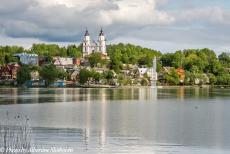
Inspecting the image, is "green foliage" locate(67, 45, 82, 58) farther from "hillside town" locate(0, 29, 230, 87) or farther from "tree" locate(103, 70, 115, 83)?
"tree" locate(103, 70, 115, 83)

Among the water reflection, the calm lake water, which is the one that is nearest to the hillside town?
the water reflection

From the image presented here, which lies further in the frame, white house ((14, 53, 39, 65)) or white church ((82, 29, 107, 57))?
white church ((82, 29, 107, 57))

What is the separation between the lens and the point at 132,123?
3341 cm

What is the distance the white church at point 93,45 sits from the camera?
16898 cm

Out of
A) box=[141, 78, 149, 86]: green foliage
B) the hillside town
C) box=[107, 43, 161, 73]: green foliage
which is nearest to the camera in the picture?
the hillside town

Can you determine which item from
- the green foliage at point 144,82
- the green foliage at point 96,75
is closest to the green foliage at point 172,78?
the green foliage at point 144,82

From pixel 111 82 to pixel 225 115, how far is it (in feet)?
278

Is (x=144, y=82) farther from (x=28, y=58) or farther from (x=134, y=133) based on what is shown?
(x=134, y=133)

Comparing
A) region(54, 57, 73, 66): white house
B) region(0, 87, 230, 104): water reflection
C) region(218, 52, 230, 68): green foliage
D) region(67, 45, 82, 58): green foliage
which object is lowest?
region(0, 87, 230, 104): water reflection

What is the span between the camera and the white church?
168975 mm

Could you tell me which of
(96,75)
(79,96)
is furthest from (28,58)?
(79,96)

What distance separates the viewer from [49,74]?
119m

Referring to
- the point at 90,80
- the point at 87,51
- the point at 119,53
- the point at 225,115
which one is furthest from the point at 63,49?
the point at 225,115

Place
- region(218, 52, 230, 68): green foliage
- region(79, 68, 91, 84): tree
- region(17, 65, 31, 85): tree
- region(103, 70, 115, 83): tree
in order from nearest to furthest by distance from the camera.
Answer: region(17, 65, 31, 85): tree → region(79, 68, 91, 84): tree → region(103, 70, 115, 83): tree → region(218, 52, 230, 68): green foliage
